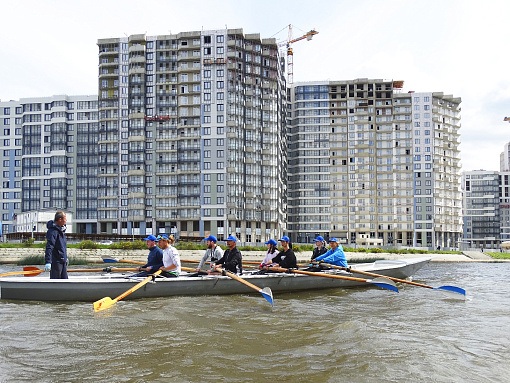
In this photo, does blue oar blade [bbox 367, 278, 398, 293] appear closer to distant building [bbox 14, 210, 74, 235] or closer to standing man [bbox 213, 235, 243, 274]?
standing man [bbox 213, 235, 243, 274]

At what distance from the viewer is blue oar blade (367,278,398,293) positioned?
18263 mm

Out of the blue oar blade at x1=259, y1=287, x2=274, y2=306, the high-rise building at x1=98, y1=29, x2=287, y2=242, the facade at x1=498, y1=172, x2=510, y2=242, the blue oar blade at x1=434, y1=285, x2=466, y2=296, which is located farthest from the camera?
the facade at x1=498, y1=172, x2=510, y2=242

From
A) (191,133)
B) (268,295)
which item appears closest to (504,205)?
(191,133)

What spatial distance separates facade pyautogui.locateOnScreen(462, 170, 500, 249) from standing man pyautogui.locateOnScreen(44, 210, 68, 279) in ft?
599

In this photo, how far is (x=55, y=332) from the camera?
11180 mm

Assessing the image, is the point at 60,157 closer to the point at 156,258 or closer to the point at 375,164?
the point at 375,164

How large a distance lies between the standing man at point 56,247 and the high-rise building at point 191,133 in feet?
260

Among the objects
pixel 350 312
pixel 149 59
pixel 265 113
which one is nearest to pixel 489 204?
pixel 265 113

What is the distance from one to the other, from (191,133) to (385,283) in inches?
3284

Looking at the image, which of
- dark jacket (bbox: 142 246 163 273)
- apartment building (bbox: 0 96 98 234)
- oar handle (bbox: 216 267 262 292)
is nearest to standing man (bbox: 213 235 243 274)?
oar handle (bbox: 216 267 262 292)

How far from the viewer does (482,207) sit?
181000 mm

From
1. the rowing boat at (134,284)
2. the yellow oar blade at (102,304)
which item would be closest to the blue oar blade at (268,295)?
the rowing boat at (134,284)

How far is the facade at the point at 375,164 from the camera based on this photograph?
119 meters

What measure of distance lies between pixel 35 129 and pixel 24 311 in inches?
4177
